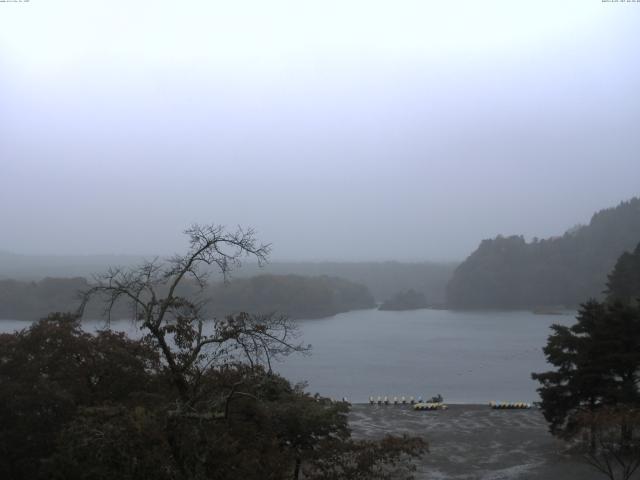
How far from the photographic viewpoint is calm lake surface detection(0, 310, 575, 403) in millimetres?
23984

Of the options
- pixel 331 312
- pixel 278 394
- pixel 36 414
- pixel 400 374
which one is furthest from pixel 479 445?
pixel 331 312

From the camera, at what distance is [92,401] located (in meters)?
7.09

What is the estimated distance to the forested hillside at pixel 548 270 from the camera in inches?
2564

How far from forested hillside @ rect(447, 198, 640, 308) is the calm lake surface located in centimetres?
985

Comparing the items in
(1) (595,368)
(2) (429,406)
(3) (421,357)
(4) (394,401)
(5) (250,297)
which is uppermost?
(1) (595,368)

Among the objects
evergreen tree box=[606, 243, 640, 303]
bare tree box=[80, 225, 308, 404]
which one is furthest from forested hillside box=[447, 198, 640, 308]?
bare tree box=[80, 225, 308, 404]

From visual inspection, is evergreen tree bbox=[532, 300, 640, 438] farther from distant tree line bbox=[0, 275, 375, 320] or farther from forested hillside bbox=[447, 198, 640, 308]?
forested hillside bbox=[447, 198, 640, 308]

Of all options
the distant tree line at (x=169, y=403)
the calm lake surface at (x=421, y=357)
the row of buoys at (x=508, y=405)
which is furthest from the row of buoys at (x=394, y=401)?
the distant tree line at (x=169, y=403)

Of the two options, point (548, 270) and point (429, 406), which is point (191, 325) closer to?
point (429, 406)

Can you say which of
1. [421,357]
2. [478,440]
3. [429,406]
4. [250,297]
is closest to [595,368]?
[478,440]

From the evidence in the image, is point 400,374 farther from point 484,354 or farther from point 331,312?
point 331,312

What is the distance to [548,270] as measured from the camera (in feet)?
219

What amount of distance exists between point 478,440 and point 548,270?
56.4 m

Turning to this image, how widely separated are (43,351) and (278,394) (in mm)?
3274
